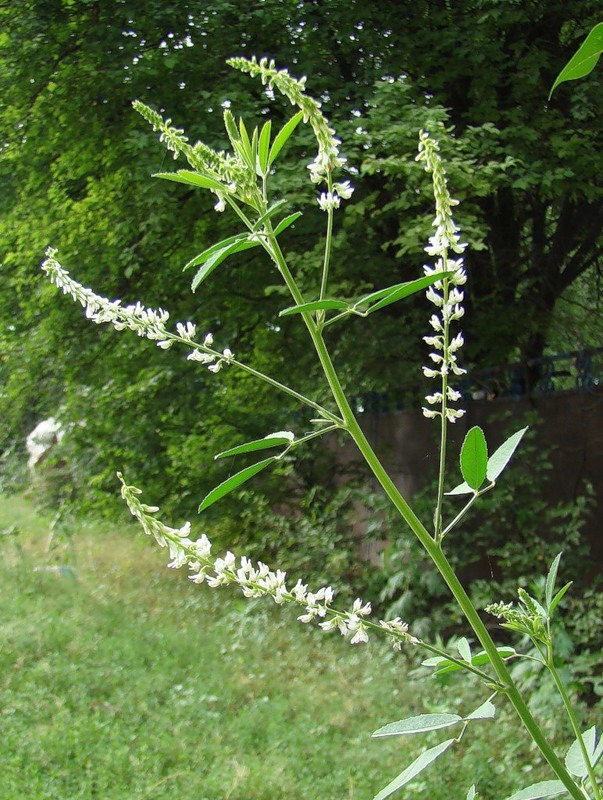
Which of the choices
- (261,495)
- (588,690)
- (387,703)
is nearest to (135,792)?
(387,703)

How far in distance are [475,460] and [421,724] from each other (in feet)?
0.76

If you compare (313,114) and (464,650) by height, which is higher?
(313,114)

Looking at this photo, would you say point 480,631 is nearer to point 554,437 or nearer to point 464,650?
point 464,650

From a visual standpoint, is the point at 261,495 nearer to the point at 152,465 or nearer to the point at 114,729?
the point at 152,465

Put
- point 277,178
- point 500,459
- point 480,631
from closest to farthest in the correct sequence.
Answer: point 480,631
point 500,459
point 277,178

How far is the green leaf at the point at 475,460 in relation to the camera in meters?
0.79

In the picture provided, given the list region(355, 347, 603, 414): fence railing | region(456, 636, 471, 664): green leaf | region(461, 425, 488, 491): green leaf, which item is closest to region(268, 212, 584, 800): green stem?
region(461, 425, 488, 491): green leaf

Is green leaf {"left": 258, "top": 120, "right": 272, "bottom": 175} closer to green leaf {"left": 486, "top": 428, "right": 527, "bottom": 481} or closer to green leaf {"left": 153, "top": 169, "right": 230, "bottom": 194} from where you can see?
green leaf {"left": 153, "top": 169, "right": 230, "bottom": 194}

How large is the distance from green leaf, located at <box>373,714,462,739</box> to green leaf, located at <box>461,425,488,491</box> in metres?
0.20

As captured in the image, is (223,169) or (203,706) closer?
(223,169)

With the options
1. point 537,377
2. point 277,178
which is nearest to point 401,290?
point 277,178

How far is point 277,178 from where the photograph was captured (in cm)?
451

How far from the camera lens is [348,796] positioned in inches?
150

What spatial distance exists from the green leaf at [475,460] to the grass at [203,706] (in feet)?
11.2
